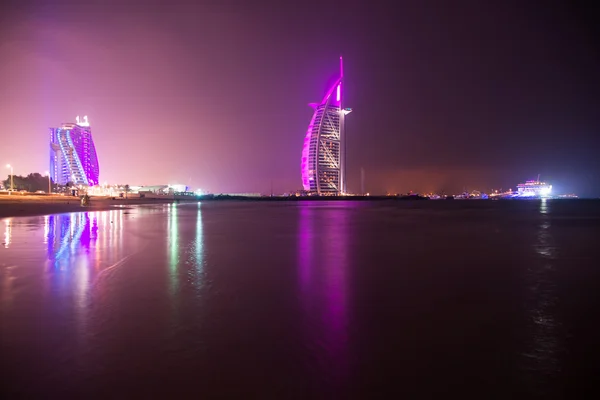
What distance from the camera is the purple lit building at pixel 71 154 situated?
132250mm

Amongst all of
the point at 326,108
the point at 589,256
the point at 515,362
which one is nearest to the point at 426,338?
the point at 515,362

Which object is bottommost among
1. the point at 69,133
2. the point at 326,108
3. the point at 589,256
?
the point at 589,256

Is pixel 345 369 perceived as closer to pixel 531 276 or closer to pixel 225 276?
pixel 225 276

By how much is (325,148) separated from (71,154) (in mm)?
92764

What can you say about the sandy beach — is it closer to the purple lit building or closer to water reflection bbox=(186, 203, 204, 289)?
water reflection bbox=(186, 203, 204, 289)

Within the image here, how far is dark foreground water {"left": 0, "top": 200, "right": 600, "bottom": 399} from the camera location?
15.1 ft

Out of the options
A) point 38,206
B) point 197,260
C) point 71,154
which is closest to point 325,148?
point 71,154

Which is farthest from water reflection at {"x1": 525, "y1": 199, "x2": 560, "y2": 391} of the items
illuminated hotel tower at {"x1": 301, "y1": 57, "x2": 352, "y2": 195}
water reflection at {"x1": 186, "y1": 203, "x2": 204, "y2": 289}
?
illuminated hotel tower at {"x1": 301, "y1": 57, "x2": 352, "y2": 195}

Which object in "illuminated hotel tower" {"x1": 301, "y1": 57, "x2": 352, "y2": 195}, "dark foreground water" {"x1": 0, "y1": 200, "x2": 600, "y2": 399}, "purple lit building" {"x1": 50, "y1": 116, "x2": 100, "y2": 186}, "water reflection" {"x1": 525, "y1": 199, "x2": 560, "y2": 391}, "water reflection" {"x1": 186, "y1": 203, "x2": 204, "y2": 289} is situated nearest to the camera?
"dark foreground water" {"x1": 0, "y1": 200, "x2": 600, "y2": 399}

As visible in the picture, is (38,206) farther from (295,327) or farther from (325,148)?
(325,148)

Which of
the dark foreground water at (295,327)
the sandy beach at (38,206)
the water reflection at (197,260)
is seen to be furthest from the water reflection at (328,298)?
the sandy beach at (38,206)

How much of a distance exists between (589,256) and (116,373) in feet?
57.8

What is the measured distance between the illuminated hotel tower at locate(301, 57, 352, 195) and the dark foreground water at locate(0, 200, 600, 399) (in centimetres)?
13678

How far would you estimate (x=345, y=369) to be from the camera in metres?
4.96
